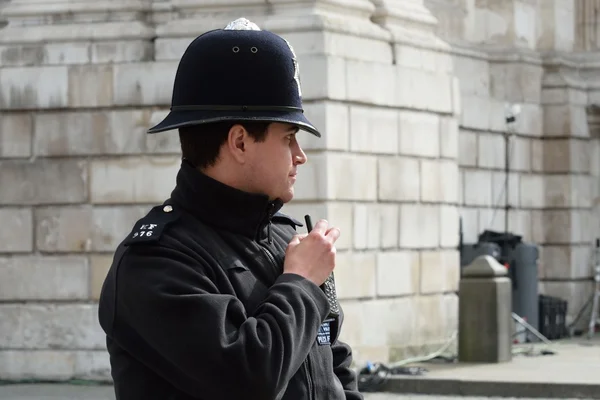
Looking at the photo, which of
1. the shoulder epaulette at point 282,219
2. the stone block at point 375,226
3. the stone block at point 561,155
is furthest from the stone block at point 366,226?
the shoulder epaulette at point 282,219

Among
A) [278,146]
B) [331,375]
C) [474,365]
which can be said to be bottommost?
[474,365]

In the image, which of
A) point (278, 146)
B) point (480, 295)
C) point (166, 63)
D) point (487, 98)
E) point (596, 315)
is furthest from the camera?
point (596, 315)

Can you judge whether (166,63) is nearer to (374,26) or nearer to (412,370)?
(374,26)

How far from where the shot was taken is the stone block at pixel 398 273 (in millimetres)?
13148

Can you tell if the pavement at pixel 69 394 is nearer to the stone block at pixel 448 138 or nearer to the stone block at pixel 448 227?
the stone block at pixel 448 227

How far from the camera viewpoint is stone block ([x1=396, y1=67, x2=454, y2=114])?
13266mm

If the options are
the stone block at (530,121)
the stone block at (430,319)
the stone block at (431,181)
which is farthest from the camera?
the stone block at (530,121)

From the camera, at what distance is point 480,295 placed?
1339 centimetres

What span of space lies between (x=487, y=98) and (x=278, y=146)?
1406cm

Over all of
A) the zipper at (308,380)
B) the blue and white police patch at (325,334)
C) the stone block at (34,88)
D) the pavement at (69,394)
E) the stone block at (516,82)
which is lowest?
the pavement at (69,394)

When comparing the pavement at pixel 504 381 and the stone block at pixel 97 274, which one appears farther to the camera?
the stone block at pixel 97 274

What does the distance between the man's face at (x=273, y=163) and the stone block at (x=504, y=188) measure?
14.4 metres

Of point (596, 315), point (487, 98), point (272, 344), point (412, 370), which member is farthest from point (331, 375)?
point (596, 315)

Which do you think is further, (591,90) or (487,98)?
(591,90)
